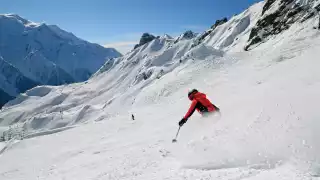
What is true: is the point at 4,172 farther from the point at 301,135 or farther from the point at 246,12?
the point at 246,12

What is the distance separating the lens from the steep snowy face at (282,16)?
48.0m

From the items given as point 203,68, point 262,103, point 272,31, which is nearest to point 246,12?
point 272,31

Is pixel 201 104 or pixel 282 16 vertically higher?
pixel 282 16

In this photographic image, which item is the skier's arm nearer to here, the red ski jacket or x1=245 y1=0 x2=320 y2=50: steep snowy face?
the red ski jacket

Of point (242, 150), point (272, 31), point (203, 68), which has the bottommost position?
point (242, 150)

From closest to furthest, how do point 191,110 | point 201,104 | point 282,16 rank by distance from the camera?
point 191,110 → point 201,104 → point 282,16

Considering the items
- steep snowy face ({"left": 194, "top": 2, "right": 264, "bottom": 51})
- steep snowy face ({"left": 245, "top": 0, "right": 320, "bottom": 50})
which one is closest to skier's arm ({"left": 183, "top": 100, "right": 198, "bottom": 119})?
steep snowy face ({"left": 245, "top": 0, "right": 320, "bottom": 50})

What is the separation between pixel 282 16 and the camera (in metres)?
55.3

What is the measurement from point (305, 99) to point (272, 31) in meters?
47.2

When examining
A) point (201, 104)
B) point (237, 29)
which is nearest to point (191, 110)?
point (201, 104)

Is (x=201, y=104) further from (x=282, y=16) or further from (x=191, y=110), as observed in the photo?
(x=282, y=16)

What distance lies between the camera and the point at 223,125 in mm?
12312

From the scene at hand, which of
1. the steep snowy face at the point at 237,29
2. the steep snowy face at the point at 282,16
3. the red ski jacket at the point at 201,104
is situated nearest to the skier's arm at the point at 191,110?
the red ski jacket at the point at 201,104

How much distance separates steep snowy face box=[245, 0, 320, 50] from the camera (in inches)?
1890
